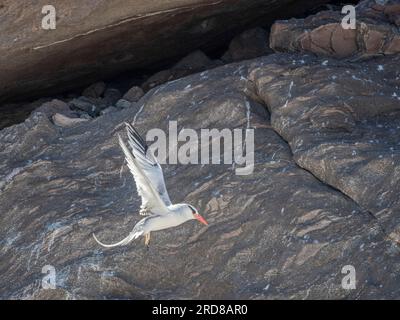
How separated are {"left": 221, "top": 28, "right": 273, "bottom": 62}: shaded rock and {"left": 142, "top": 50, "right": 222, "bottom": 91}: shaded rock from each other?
166mm

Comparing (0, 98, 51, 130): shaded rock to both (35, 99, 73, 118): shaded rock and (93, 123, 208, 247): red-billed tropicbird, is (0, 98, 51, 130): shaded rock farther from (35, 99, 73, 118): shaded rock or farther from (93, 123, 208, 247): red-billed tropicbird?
(93, 123, 208, 247): red-billed tropicbird

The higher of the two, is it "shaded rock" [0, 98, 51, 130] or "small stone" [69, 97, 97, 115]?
"small stone" [69, 97, 97, 115]

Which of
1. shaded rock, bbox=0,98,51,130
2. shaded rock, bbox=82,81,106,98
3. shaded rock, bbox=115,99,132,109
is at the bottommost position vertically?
shaded rock, bbox=0,98,51,130

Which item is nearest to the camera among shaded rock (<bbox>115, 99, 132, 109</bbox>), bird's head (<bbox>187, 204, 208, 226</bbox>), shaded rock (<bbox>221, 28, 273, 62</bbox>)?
bird's head (<bbox>187, 204, 208, 226</bbox>)

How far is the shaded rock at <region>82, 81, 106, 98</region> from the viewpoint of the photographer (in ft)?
32.6

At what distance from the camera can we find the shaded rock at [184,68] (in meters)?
9.67

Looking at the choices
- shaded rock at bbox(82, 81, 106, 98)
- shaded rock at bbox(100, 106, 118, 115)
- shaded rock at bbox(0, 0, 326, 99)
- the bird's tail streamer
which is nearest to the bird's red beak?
the bird's tail streamer

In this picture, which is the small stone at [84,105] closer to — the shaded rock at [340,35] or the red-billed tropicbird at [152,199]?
the shaded rock at [340,35]

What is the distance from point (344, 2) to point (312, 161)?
3.12 metres

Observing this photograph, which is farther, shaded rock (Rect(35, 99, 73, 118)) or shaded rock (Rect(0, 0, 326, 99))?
shaded rock (Rect(35, 99, 73, 118))

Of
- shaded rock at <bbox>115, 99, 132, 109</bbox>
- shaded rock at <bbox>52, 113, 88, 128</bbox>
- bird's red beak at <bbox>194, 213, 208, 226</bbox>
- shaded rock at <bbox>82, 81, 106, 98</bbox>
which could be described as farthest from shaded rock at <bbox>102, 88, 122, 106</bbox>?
bird's red beak at <bbox>194, 213, 208, 226</bbox>

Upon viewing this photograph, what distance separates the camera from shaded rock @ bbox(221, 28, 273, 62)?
9638 millimetres

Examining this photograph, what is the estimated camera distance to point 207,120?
803 cm

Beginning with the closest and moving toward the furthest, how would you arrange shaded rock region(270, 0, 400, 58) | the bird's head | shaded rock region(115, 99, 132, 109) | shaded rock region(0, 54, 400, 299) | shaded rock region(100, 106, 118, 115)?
shaded rock region(0, 54, 400, 299)
the bird's head
shaded rock region(270, 0, 400, 58)
shaded rock region(100, 106, 118, 115)
shaded rock region(115, 99, 132, 109)
